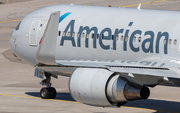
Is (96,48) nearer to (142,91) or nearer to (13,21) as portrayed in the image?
(142,91)

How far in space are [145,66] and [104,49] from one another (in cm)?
410

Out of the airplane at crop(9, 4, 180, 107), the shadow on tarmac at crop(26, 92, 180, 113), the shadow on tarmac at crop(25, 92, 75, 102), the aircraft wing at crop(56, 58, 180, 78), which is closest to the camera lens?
the aircraft wing at crop(56, 58, 180, 78)

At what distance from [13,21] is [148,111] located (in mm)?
53538

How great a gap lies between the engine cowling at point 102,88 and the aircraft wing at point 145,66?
0.51 meters

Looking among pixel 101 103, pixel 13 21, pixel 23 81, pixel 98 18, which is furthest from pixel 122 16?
pixel 13 21

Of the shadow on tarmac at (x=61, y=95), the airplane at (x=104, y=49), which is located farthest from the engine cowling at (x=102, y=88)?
the shadow on tarmac at (x=61, y=95)

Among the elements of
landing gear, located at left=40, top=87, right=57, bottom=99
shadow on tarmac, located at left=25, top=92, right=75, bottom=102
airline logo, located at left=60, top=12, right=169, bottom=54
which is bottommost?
shadow on tarmac, located at left=25, top=92, right=75, bottom=102

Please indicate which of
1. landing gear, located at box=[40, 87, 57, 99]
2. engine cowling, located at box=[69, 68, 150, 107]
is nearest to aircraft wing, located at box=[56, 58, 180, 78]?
engine cowling, located at box=[69, 68, 150, 107]

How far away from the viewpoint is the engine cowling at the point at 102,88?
20.0 metres

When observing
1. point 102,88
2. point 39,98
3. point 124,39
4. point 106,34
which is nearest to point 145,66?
point 102,88

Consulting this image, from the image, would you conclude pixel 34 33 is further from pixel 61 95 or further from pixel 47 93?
pixel 61 95

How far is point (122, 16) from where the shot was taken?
25188 millimetres

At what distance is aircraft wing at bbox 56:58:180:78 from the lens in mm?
19594

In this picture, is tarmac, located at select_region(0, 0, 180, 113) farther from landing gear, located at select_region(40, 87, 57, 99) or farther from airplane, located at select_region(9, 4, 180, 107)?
airplane, located at select_region(9, 4, 180, 107)
